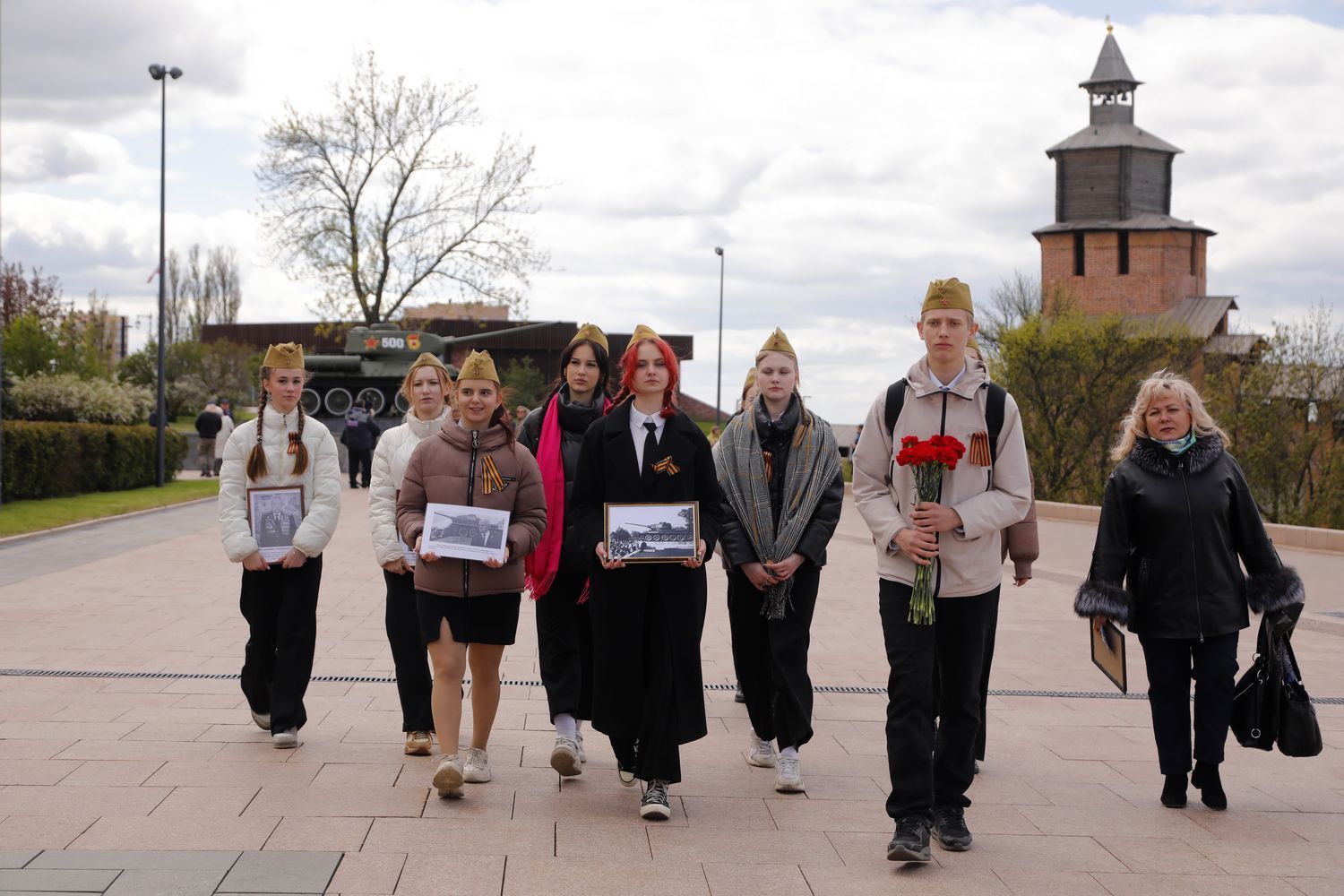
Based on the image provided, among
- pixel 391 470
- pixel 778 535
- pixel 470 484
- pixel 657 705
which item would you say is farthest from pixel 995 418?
pixel 391 470

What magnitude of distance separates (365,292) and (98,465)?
22.4m

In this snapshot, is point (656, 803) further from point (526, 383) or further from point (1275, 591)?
point (526, 383)

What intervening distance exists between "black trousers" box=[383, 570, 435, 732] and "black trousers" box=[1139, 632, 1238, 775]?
3089 mm

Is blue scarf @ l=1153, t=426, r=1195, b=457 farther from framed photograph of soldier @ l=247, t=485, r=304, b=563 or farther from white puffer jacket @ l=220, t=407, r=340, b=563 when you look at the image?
framed photograph of soldier @ l=247, t=485, r=304, b=563

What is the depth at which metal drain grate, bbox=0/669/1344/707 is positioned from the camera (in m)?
7.88

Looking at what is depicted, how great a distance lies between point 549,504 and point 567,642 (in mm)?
602

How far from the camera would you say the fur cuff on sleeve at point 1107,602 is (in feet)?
18.4

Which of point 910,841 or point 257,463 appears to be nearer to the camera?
point 910,841

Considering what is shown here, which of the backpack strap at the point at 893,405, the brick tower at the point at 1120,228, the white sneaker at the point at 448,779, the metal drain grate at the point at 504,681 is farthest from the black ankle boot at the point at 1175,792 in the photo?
the brick tower at the point at 1120,228

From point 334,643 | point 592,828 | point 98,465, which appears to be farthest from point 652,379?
point 98,465

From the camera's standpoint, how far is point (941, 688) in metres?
5.16

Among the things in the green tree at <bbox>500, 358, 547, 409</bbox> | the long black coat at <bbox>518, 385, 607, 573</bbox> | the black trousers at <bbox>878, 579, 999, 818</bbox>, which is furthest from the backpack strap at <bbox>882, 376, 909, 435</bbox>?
the green tree at <bbox>500, 358, 547, 409</bbox>

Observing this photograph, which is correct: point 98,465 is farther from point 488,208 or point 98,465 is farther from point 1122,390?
point 488,208

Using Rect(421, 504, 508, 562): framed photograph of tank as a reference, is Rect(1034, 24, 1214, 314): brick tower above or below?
above
